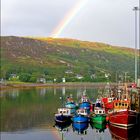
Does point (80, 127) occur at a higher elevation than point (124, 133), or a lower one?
lower

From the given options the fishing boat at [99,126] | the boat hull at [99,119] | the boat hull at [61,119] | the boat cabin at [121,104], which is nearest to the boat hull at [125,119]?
the boat cabin at [121,104]

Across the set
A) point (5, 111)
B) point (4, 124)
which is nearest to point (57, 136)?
point (4, 124)

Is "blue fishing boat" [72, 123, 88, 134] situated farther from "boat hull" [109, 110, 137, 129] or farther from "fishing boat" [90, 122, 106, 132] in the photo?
"boat hull" [109, 110, 137, 129]

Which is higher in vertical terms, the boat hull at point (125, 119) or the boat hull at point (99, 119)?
the boat hull at point (125, 119)

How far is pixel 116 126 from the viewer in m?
56.2

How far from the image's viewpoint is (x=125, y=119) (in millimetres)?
54250

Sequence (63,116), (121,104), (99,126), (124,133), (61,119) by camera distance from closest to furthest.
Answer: (124,133), (121,104), (99,126), (61,119), (63,116)

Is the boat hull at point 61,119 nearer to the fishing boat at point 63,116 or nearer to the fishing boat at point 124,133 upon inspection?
the fishing boat at point 63,116

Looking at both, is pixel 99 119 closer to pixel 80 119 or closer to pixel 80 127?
pixel 80 119

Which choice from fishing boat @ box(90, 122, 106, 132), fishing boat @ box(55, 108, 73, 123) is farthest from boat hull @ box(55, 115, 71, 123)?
fishing boat @ box(90, 122, 106, 132)

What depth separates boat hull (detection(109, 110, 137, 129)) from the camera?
2135 inches

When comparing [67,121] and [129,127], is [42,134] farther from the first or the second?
[129,127]

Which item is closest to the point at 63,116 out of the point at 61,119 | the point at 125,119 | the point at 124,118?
the point at 61,119

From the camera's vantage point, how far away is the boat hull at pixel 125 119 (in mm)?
54219
